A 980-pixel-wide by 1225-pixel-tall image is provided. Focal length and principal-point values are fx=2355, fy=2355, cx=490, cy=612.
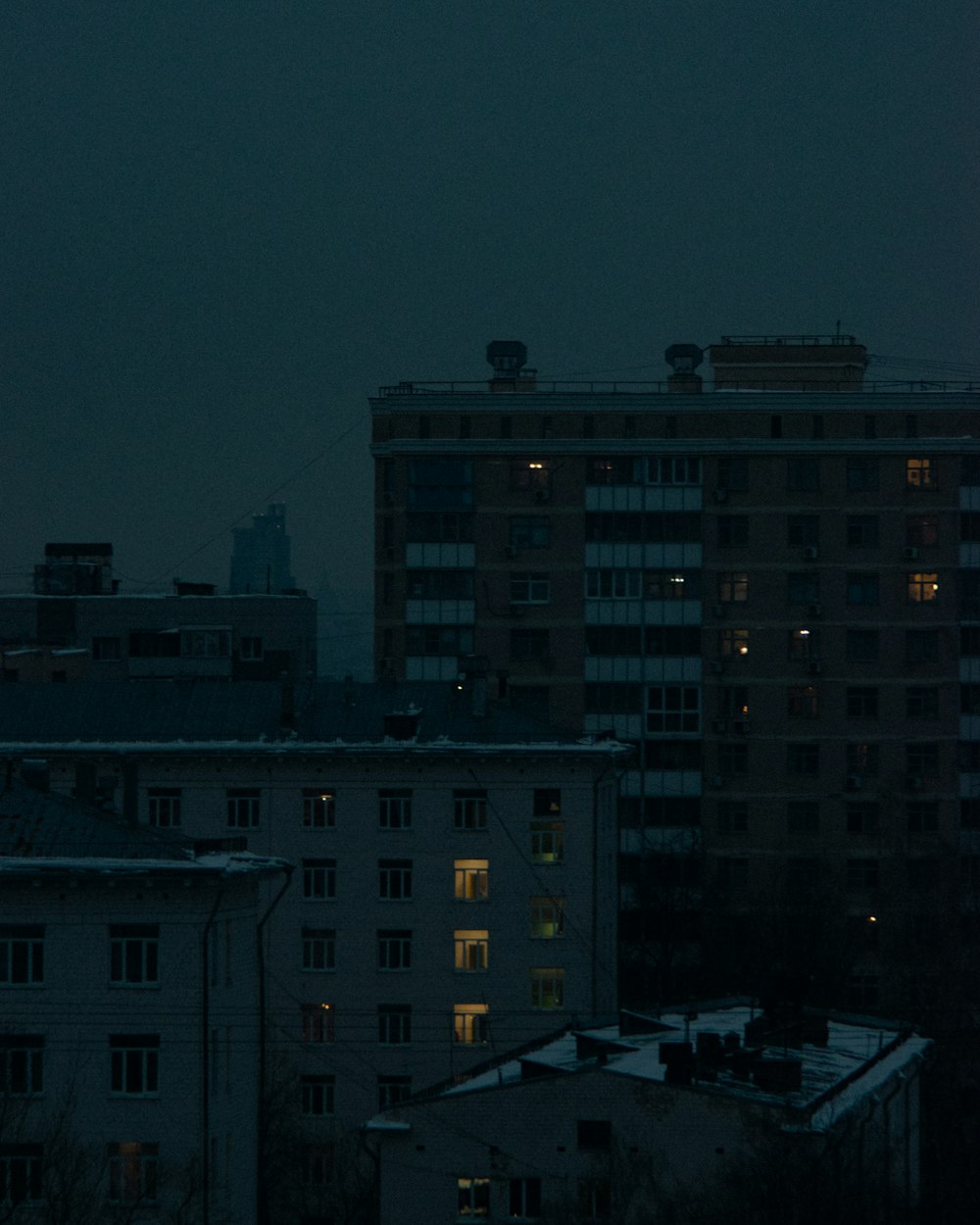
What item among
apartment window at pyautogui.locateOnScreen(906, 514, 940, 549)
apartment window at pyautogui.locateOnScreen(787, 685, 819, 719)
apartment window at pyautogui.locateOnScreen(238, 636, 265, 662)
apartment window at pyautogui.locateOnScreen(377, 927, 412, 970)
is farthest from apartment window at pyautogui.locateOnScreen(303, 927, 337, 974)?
apartment window at pyautogui.locateOnScreen(238, 636, 265, 662)

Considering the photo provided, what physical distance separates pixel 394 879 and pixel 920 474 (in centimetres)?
2814

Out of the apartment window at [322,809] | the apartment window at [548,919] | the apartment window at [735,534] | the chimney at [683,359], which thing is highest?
the chimney at [683,359]

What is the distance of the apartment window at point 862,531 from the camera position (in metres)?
73.2

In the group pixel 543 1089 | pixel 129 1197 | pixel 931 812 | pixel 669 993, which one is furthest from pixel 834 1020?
pixel 931 812

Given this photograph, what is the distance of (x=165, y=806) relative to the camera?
5178 cm

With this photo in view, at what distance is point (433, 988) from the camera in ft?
168

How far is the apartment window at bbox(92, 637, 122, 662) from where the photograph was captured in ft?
275

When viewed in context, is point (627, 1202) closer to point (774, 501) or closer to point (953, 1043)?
point (953, 1043)

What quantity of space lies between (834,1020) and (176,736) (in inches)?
658

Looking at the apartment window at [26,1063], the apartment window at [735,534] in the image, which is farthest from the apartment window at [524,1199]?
the apartment window at [735,534]

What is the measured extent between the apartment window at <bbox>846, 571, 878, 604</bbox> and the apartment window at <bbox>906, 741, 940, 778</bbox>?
15.5 feet

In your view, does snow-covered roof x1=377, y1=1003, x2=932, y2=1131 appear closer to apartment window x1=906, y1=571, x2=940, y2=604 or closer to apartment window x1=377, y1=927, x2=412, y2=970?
apartment window x1=377, y1=927, x2=412, y2=970

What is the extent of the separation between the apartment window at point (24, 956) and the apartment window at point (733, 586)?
40.4m

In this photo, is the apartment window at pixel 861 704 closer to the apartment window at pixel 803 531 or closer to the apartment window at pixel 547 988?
the apartment window at pixel 803 531
